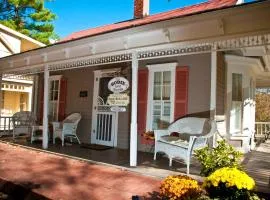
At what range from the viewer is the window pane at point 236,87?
8281 millimetres

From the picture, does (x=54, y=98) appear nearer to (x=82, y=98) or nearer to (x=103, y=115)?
(x=82, y=98)

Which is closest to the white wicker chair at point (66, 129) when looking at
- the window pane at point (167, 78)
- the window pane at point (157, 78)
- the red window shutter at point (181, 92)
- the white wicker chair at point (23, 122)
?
the white wicker chair at point (23, 122)

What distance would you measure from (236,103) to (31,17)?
2127 cm

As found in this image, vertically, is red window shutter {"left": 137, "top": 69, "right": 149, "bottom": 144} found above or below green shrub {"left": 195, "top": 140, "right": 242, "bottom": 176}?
above

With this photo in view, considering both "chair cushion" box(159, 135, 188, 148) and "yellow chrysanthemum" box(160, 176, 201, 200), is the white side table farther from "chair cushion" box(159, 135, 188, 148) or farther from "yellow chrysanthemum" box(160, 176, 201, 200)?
"yellow chrysanthemum" box(160, 176, 201, 200)

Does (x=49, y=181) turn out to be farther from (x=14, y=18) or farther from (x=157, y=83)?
(x=14, y=18)

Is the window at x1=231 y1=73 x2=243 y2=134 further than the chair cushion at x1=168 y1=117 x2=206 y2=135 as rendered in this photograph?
Yes

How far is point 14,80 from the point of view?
621 inches

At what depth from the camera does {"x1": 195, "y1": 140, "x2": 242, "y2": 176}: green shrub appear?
4.42 metres

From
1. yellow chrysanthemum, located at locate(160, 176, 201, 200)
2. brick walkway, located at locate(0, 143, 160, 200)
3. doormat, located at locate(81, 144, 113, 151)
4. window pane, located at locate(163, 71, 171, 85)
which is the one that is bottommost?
brick walkway, located at locate(0, 143, 160, 200)

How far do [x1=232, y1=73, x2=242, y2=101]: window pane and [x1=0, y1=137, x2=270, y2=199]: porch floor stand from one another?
158 cm

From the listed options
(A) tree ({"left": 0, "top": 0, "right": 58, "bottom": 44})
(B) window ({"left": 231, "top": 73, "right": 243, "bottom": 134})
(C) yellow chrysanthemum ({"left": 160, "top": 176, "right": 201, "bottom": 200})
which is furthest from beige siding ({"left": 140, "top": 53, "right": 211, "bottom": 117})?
(A) tree ({"left": 0, "top": 0, "right": 58, "bottom": 44})

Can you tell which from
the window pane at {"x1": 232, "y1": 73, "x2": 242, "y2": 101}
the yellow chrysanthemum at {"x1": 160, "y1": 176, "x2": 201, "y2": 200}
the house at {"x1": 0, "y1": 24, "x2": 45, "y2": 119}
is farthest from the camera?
the house at {"x1": 0, "y1": 24, "x2": 45, "y2": 119}

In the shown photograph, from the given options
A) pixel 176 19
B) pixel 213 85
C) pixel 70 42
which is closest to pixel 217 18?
pixel 176 19
